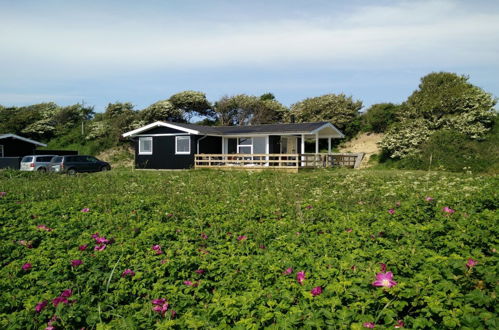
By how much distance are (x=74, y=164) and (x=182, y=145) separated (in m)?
7.00

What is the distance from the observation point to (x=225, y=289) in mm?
3617

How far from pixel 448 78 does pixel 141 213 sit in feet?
91.3

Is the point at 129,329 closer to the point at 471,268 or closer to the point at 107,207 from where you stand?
the point at 471,268

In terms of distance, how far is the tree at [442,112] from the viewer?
24.9m

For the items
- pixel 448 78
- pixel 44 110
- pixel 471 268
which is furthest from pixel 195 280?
pixel 44 110

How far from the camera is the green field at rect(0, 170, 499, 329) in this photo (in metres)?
2.93

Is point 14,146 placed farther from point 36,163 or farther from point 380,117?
point 380,117

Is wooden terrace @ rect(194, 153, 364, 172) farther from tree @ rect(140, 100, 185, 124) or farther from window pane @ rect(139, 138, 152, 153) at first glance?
tree @ rect(140, 100, 185, 124)

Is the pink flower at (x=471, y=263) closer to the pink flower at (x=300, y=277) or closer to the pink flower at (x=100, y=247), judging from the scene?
the pink flower at (x=300, y=277)

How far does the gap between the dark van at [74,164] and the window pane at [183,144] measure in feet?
18.2

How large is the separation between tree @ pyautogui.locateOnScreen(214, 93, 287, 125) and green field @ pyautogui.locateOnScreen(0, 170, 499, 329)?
3593 cm

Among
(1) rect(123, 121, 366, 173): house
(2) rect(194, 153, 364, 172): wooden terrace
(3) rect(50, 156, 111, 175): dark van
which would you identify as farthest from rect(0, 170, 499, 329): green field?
(1) rect(123, 121, 366, 173): house

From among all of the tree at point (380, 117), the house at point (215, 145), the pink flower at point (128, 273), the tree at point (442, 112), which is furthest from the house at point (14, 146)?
the pink flower at point (128, 273)

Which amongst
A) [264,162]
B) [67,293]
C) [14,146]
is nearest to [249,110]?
[264,162]
